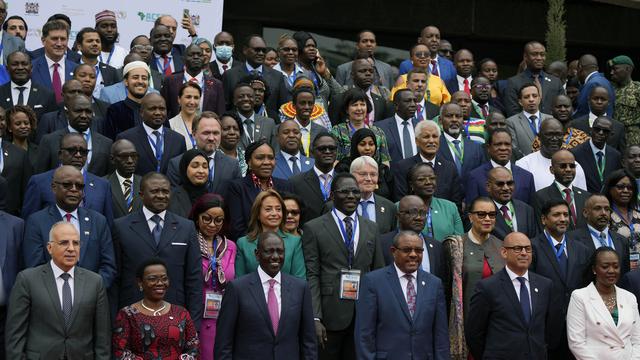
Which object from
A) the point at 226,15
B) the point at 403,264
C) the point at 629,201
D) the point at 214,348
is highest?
the point at 226,15

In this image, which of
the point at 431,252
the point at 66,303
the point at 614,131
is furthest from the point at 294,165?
the point at 614,131

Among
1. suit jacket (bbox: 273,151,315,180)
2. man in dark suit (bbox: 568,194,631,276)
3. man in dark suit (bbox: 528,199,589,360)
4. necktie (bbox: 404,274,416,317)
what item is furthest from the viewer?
suit jacket (bbox: 273,151,315,180)

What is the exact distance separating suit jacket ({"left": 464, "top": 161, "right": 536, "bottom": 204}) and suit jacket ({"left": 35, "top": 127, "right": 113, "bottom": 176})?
3.69 metres

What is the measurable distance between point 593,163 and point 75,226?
6444mm

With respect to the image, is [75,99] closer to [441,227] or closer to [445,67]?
[441,227]

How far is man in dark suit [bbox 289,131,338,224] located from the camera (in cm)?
1252

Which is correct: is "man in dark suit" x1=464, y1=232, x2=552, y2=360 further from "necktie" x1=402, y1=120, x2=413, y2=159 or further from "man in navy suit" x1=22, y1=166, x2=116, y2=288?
"man in navy suit" x1=22, y1=166, x2=116, y2=288

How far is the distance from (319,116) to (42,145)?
3485 mm

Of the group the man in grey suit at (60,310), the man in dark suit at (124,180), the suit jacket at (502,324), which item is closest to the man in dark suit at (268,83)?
the man in dark suit at (124,180)

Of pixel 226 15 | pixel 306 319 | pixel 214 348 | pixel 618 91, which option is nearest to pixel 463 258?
pixel 306 319

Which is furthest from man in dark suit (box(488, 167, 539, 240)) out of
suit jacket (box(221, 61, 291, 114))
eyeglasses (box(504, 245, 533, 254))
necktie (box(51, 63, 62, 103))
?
necktie (box(51, 63, 62, 103))

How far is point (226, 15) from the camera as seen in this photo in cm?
2161

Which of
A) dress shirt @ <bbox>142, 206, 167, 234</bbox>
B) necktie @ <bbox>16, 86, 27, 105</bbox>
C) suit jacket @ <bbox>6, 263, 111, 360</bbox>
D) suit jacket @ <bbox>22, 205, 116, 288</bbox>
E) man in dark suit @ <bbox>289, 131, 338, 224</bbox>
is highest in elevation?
necktie @ <bbox>16, 86, 27, 105</bbox>

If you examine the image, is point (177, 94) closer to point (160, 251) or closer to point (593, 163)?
point (160, 251)
